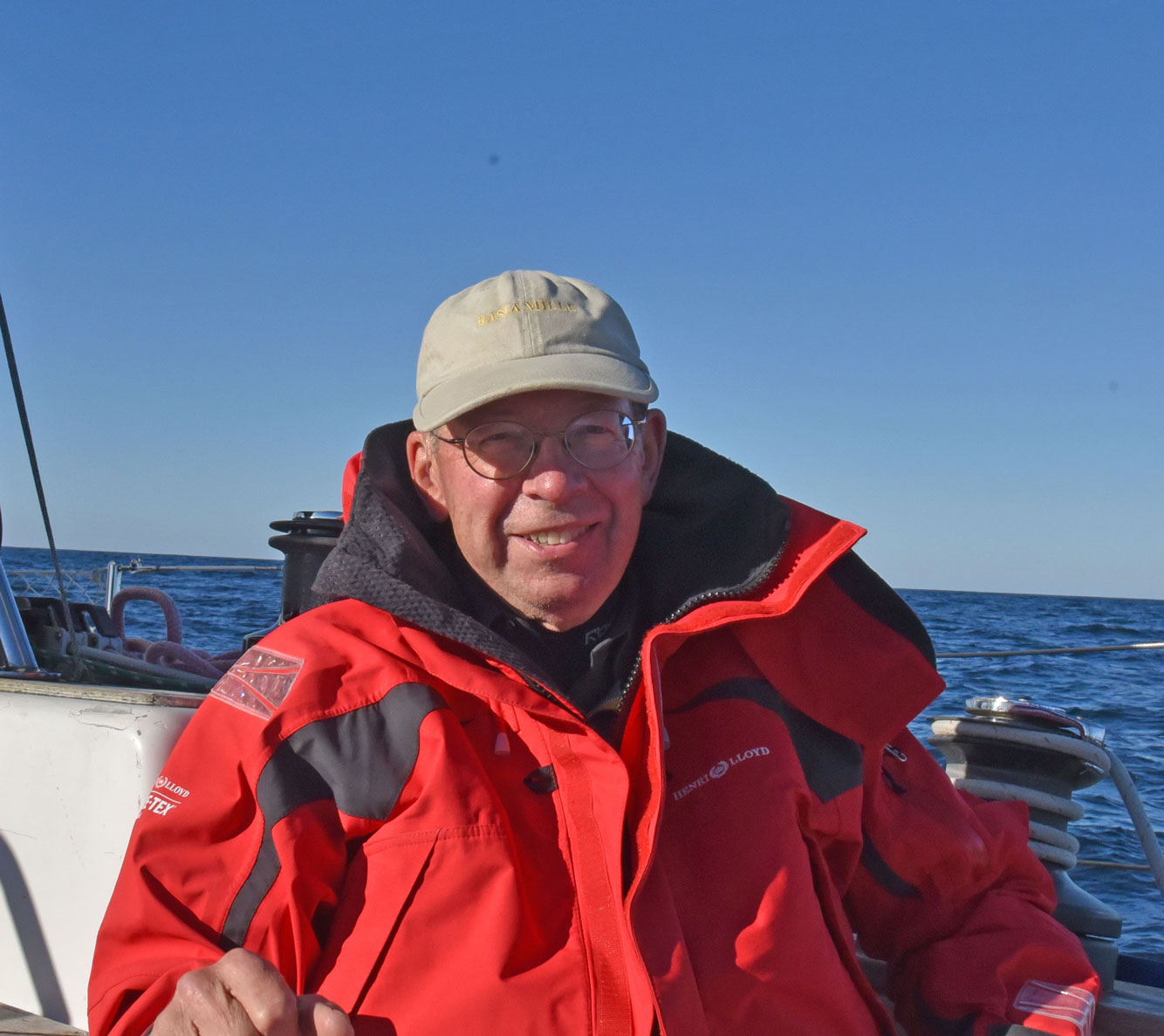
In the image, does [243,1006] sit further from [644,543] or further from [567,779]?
[644,543]

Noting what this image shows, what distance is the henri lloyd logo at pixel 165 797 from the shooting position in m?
1.43

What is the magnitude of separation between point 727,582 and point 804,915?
1.74ft

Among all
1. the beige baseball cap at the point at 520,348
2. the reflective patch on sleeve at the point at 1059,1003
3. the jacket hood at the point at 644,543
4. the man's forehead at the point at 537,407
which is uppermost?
the beige baseball cap at the point at 520,348

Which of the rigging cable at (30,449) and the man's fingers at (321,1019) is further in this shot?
the rigging cable at (30,449)

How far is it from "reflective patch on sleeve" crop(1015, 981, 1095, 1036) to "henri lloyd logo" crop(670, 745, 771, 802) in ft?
1.80

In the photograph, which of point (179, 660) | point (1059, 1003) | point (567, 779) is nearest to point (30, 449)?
point (179, 660)

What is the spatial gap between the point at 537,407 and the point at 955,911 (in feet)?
3.64

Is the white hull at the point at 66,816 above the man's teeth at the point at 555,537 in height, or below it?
below

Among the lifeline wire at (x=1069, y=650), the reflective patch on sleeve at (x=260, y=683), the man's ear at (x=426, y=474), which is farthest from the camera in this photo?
the lifeline wire at (x=1069, y=650)

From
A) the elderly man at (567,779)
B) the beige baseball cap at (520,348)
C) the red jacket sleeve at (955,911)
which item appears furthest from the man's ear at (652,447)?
the red jacket sleeve at (955,911)

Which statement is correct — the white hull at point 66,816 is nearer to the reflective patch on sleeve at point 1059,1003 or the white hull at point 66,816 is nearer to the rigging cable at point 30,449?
the rigging cable at point 30,449

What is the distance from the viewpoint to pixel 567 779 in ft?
5.02

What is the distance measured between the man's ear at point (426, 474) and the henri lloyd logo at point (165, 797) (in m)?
0.63

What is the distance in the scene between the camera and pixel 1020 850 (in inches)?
74.0
